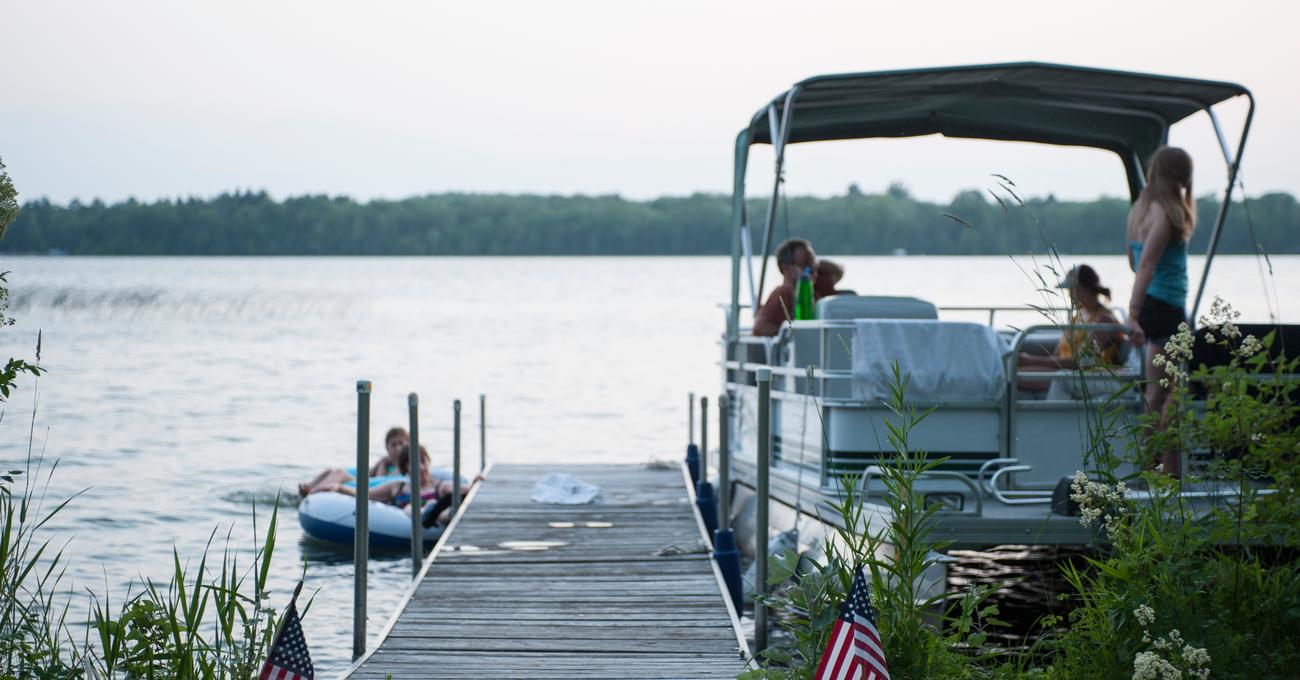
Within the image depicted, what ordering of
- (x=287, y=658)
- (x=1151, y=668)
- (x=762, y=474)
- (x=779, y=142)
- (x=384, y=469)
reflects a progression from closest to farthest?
(x=1151, y=668) < (x=287, y=658) < (x=762, y=474) < (x=779, y=142) < (x=384, y=469)

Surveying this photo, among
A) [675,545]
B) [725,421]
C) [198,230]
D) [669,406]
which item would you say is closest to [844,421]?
[725,421]

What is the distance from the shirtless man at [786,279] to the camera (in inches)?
348

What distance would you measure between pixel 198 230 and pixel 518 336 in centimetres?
1570

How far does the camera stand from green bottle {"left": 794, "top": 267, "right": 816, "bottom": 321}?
8758mm

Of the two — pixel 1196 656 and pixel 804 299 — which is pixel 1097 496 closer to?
pixel 1196 656

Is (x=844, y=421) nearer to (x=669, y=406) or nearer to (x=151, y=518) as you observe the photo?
(x=151, y=518)

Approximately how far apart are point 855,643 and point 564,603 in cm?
414

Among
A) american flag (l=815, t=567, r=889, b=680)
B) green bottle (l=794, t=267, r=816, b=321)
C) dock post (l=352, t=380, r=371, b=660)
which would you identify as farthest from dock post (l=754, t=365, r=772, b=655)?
american flag (l=815, t=567, r=889, b=680)

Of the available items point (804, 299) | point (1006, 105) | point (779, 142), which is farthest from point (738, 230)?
point (1006, 105)

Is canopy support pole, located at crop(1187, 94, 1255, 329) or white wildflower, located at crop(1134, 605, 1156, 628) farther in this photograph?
canopy support pole, located at crop(1187, 94, 1255, 329)

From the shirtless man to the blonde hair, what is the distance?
2632 mm

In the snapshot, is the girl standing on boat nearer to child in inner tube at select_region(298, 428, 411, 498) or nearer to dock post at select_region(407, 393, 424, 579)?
dock post at select_region(407, 393, 424, 579)

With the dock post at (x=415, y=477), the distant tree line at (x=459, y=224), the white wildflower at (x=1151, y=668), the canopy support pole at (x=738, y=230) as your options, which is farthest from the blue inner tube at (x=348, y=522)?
the distant tree line at (x=459, y=224)

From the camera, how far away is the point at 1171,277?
6.87m
